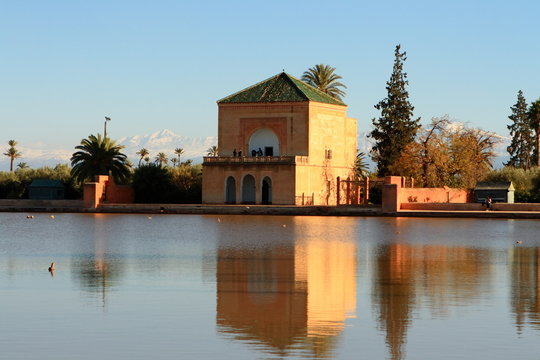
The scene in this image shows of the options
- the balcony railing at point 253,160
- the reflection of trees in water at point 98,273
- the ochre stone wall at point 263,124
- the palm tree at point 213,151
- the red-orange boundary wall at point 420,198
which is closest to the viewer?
the reflection of trees in water at point 98,273

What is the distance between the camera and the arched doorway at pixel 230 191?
61.2 metres

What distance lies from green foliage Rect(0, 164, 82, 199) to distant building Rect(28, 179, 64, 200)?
1.23m

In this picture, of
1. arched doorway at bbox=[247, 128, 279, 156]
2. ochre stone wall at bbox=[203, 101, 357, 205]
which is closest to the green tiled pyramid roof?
ochre stone wall at bbox=[203, 101, 357, 205]

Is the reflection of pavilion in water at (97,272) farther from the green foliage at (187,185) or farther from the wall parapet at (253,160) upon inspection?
the green foliage at (187,185)

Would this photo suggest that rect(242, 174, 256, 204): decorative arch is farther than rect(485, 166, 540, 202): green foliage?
Yes

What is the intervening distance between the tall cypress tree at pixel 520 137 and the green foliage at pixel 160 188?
2805 centimetres

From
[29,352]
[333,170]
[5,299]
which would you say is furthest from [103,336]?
[333,170]

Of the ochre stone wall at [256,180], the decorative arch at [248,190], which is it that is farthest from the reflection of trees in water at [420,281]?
the decorative arch at [248,190]

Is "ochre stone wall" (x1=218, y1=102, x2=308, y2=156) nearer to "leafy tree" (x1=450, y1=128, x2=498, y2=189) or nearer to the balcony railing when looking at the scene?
the balcony railing

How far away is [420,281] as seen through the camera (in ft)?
61.0

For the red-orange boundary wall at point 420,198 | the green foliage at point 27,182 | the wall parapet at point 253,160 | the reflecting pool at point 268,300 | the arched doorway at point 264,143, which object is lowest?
the reflecting pool at point 268,300

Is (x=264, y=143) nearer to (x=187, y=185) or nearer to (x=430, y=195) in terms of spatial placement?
(x=187, y=185)

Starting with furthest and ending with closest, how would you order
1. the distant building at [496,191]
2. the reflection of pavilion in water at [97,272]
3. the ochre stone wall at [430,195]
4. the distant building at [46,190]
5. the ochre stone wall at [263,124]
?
the distant building at [46,190]
the ochre stone wall at [263,124]
the ochre stone wall at [430,195]
the distant building at [496,191]
the reflection of pavilion in water at [97,272]

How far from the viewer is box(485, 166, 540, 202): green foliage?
57.3 meters
